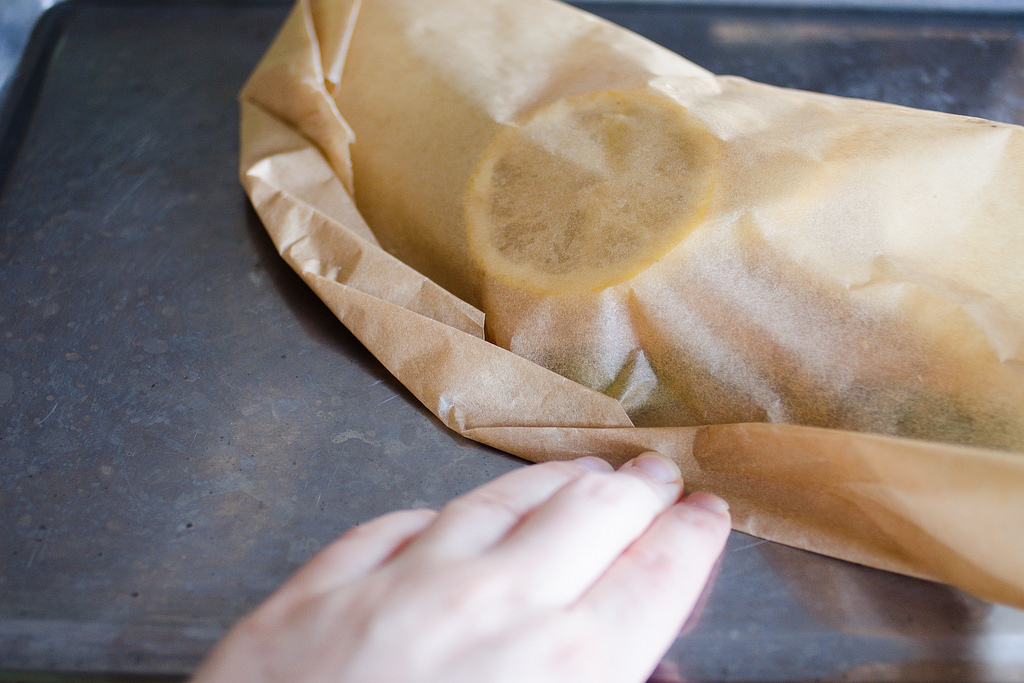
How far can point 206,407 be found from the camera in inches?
21.8

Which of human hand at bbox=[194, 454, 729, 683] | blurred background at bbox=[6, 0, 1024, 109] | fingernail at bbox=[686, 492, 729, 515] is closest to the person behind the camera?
human hand at bbox=[194, 454, 729, 683]

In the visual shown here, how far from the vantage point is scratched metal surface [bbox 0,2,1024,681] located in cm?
45

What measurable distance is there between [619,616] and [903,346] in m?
0.25

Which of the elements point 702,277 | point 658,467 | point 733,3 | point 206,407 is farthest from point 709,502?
point 733,3

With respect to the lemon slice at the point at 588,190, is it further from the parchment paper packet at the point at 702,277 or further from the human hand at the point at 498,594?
the human hand at the point at 498,594

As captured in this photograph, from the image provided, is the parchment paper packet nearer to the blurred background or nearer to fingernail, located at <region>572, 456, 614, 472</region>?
fingernail, located at <region>572, 456, 614, 472</region>

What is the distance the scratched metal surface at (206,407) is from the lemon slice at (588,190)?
141 mm

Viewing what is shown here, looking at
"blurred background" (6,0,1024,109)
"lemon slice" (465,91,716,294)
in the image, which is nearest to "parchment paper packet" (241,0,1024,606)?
"lemon slice" (465,91,716,294)

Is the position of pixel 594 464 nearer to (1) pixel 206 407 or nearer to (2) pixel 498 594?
(2) pixel 498 594

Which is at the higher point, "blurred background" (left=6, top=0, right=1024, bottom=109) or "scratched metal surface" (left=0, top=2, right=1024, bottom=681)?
"blurred background" (left=6, top=0, right=1024, bottom=109)

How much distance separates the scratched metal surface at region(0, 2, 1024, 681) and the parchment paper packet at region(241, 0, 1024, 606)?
40 millimetres

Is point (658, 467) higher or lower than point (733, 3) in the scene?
lower

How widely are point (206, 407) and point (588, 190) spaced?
1.06ft

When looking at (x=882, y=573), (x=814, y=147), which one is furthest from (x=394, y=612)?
(x=814, y=147)
